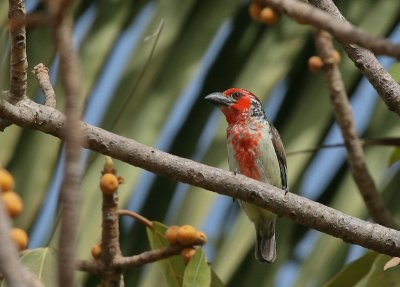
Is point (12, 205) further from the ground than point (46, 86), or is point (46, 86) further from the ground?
point (46, 86)

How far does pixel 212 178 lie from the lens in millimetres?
2258

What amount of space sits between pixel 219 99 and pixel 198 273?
64.8 inches

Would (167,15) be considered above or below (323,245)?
above

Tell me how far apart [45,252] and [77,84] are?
1700 millimetres

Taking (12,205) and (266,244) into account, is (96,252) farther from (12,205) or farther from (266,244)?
(266,244)

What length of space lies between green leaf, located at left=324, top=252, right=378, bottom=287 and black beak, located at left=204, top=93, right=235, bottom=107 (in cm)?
113

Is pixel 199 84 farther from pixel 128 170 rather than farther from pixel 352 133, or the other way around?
pixel 352 133

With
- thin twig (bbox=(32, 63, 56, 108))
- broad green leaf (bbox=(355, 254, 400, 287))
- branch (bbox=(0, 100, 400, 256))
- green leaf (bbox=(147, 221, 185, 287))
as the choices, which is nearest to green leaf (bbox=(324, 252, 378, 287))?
broad green leaf (bbox=(355, 254, 400, 287))

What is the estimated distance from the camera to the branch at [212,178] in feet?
7.16

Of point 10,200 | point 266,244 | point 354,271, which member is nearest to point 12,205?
point 10,200

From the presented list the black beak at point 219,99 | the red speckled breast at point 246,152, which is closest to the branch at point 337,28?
the black beak at point 219,99

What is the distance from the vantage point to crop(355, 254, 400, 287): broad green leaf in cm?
245

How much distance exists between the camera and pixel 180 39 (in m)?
3.40

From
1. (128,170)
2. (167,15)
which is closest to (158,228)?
(128,170)
